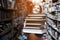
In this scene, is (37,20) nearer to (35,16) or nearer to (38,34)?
(35,16)

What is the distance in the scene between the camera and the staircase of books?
5.24 metres

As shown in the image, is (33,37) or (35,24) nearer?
(33,37)

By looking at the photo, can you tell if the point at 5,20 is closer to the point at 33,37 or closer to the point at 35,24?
the point at 33,37

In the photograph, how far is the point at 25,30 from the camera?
17.2 ft

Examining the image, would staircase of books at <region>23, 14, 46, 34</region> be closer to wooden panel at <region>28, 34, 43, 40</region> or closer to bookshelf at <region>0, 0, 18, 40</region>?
wooden panel at <region>28, 34, 43, 40</region>

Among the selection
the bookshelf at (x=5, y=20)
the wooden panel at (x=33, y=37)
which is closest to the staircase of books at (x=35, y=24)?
the wooden panel at (x=33, y=37)

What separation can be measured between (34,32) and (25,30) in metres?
0.38

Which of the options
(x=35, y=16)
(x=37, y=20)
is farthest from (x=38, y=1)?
(x=37, y=20)

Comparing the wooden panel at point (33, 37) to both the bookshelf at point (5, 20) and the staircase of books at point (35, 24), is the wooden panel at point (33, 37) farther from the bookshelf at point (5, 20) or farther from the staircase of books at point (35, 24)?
the bookshelf at point (5, 20)

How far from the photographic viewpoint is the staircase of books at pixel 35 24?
5.24m

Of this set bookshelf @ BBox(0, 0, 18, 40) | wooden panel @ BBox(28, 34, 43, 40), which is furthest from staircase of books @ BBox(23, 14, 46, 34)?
bookshelf @ BBox(0, 0, 18, 40)

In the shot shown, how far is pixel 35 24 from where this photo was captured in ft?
19.0

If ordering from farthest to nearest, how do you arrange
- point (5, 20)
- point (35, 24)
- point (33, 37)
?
point (35, 24), point (33, 37), point (5, 20)

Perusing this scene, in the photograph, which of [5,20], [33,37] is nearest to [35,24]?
[33,37]
